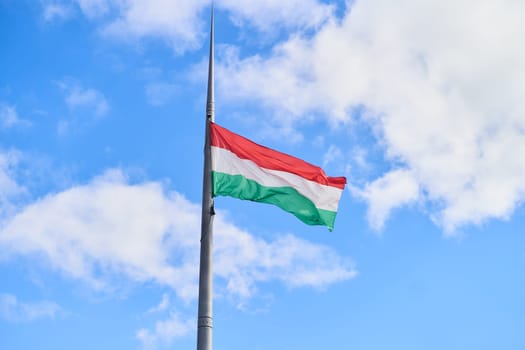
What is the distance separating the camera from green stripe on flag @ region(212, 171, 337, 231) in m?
19.0

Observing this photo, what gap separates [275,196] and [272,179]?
519 mm

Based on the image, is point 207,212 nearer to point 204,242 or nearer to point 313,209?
point 204,242

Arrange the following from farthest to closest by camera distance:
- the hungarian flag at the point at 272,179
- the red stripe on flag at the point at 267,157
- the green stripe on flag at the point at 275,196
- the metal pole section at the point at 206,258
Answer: the red stripe on flag at the point at 267,157 < the hungarian flag at the point at 272,179 < the green stripe on flag at the point at 275,196 < the metal pole section at the point at 206,258

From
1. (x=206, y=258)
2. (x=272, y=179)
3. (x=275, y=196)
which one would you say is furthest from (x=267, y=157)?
(x=206, y=258)

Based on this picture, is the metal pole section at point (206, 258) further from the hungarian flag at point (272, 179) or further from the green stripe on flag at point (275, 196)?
the green stripe on flag at point (275, 196)

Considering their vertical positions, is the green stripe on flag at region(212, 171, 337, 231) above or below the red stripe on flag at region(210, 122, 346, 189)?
A: below

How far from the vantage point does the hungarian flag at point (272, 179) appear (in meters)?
19.3

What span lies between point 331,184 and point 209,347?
770cm

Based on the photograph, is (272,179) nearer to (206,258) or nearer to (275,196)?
(275,196)

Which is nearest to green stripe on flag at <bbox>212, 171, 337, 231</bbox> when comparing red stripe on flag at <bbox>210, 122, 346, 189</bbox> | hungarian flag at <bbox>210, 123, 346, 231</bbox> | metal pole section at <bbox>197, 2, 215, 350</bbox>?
hungarian flag at <bbox>210, 123, 346, 231</bbox>

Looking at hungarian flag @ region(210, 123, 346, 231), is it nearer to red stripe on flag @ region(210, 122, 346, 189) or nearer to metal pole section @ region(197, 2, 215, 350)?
red stripe on flag @ region(210, 122, 346, 189)

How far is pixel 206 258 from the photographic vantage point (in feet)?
56.7

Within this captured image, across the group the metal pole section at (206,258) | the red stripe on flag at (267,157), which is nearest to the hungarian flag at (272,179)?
the red stripe on flag at (267,157)

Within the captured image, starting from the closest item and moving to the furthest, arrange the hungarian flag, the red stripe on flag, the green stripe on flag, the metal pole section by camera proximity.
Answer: the metal pole section < the green stripe on flag < the hungarian flag < the red stripe on flag
